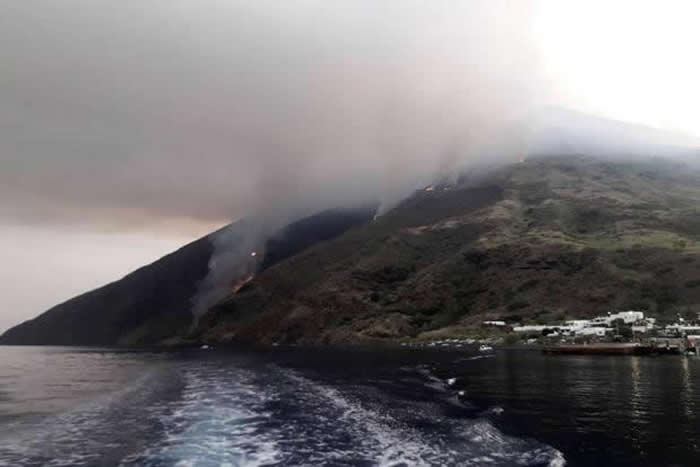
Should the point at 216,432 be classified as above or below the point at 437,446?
above

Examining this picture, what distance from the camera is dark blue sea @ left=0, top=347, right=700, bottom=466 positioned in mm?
38688

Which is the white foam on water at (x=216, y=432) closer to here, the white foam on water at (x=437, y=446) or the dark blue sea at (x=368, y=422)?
the dark blue sea at (x=368, y=422)

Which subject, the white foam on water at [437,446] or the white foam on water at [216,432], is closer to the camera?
the white foam on water at [437,446]

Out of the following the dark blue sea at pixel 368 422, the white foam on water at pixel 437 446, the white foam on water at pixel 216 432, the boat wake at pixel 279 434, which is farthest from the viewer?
the white foam on water at pixel 216 432

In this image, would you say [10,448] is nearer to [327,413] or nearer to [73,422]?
[73,422]

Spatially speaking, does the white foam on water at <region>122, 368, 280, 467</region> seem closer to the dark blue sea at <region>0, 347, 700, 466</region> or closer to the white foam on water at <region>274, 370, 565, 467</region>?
the dark blue sea at <region>0, 347, 700, 466</region>

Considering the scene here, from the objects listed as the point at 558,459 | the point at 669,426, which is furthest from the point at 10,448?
the point at 669,426

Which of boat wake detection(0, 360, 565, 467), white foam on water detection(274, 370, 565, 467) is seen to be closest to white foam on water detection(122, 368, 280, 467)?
boat wake detection(0, 360, 565, 467)

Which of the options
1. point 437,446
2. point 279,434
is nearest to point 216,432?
point 279,434

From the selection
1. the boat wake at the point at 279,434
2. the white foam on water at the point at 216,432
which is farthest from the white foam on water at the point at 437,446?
the white foam on water at the point at 216,432

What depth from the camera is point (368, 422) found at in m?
51.5

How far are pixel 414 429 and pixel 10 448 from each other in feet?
106

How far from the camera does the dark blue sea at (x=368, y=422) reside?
38688 mm

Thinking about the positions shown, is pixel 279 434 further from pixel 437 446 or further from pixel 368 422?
pixel 437 446
